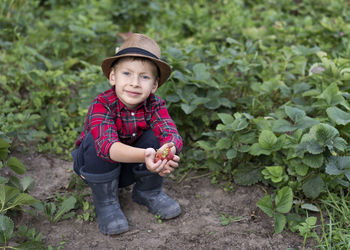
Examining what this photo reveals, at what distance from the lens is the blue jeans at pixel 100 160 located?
86.6 inches

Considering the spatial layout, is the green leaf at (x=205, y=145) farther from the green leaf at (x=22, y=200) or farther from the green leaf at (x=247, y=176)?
the green leaf at (x=22, y=200)

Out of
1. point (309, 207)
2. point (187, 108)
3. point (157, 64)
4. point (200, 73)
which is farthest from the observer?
point (200, 73)

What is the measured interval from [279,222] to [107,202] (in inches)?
39.3

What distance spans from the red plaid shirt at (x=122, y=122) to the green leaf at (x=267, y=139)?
544mm

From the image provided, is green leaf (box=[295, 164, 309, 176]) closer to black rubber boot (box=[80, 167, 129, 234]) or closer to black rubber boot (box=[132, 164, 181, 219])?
black rubber boot (box=[132, 164, 181, 219])

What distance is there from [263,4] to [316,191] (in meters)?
3.60

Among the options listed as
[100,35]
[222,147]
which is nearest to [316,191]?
[222,147]

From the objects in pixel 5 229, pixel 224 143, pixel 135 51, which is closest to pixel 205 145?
pixel 224 143

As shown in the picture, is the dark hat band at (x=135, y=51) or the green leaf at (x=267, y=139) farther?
the green leaf at (x=267, y=139)

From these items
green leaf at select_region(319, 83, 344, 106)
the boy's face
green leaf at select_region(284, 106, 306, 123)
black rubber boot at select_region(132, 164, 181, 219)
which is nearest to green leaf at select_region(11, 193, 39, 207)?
black rubber boot at select_region(132, 164, 181, 219)

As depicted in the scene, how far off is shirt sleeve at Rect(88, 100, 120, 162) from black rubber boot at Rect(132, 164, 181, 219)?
370 millimetres

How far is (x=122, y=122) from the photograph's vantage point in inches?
88.1

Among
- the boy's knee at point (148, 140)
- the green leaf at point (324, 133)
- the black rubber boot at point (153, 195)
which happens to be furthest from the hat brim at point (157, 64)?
the green leaf at point (324, 133)

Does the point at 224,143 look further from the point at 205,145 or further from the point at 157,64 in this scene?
the point at 157,64
